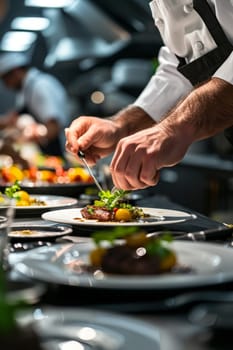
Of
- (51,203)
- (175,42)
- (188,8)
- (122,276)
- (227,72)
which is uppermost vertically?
(188,8)

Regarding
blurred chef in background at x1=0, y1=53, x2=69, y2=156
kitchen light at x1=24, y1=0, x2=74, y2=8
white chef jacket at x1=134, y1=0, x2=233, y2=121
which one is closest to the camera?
white chef jacket at x1=134, y1=0, x2=233, y2=121

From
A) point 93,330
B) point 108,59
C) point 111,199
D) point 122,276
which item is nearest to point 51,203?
point 111,199

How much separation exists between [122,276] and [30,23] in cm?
908

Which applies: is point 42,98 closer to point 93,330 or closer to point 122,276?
point 122,276

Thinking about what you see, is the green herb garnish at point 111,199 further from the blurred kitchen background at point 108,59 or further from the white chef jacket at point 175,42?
the blurred kitchen background at point 108,59

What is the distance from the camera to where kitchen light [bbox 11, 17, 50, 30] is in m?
9.55

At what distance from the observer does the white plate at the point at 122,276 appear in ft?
3.74

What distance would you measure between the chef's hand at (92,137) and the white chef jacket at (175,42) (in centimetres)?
29

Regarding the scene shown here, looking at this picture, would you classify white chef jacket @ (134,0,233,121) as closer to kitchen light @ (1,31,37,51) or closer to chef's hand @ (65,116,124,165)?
chef's hand @ (65,116,124,165)

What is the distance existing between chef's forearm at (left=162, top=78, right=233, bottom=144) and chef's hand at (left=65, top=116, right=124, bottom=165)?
546mm

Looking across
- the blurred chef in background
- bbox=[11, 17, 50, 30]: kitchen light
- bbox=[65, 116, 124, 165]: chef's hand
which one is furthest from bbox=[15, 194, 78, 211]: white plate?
bbox=[11, 17, 50, 30]: kitchen light

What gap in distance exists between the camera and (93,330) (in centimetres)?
98

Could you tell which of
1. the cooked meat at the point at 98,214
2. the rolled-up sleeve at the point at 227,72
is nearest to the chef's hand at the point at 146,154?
the cooked meat at the point at 98,214

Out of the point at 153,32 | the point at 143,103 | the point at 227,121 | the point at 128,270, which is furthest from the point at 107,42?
the point at 128,270
